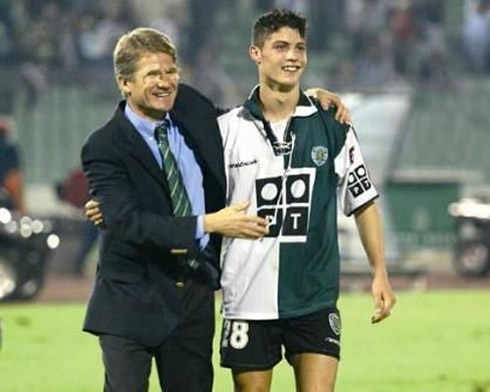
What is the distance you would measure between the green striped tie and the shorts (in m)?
0.71

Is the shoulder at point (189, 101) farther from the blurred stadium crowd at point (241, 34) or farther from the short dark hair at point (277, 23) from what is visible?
the blurred stadium crowd at point (241, 34)

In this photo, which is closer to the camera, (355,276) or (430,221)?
(355,276)

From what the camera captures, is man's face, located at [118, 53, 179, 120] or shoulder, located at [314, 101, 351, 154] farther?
shoulder, located at [314, 101, 351, 154]

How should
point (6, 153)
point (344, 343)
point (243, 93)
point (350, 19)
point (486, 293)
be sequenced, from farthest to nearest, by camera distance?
point (350, 19), point (243, 93), point (6, 153), point (486, 293), point (344, 343)

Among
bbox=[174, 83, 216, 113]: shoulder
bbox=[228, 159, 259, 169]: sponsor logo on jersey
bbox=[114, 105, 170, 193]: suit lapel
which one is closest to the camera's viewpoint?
bbox=[114, 105, 170, 193]: suit lapel

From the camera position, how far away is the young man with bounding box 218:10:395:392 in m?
7.42

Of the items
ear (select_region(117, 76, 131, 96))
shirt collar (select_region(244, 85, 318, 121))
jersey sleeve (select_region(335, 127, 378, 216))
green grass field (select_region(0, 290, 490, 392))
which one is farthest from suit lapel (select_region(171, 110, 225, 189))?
green grass field (select_region(0, 290, 490, 392))

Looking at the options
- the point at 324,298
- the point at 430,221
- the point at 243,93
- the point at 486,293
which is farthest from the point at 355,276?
the point at 324,298

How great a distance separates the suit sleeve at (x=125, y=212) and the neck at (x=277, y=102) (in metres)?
0.78

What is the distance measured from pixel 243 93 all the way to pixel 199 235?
2191 centimetres

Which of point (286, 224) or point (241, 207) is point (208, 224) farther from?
point (286, 224)

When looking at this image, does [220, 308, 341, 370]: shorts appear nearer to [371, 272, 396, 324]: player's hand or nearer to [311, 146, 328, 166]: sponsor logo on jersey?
[371, 272, 396, 324]: player's hand

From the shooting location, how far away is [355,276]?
22688mm

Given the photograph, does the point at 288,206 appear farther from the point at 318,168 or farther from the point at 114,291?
the point at 114,291
